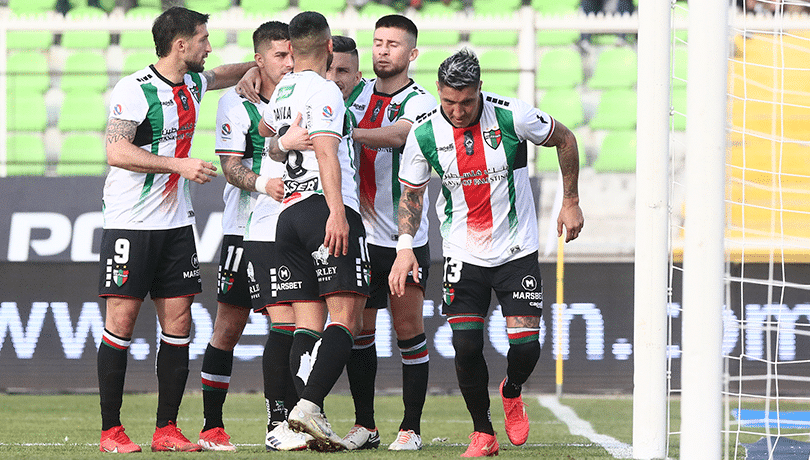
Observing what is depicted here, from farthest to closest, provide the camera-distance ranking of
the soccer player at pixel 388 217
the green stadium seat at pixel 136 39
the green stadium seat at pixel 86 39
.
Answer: the green stadium seat at pixel 86 39, the green stadium seat at pixel 136 39, the soccer player at pixel 388 217

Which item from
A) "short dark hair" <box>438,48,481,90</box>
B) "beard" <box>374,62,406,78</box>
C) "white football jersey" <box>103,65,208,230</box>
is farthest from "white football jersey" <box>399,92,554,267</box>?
"white football jersey" <box>103,65,208,230</box>

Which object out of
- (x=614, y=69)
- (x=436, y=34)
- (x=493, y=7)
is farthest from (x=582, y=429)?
(x=493, y=7)

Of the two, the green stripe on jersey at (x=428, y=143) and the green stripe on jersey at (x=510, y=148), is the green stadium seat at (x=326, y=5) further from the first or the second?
the green stripe on jersey at (x=510, y=148)

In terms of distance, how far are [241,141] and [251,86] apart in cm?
30

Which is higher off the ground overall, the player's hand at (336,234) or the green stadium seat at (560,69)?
the green stadium seat at (560,69)

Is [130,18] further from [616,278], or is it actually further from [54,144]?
[616,278]

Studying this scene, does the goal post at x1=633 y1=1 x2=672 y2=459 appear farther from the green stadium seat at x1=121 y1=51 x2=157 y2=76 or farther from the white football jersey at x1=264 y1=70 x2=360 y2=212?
the green stadium seat at x1=121 y1=51 x2=157 y2=76

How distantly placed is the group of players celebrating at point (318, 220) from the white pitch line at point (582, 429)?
0.52 m

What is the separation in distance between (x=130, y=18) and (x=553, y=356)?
6.63m

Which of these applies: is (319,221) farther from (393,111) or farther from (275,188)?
(393,111)

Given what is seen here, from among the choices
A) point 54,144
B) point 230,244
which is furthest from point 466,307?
point 54,144

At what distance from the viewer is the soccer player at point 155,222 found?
4.61m

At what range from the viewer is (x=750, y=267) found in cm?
894

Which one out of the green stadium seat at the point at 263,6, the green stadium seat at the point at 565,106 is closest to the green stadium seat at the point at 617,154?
the green stadium seat at the point at 565,106
